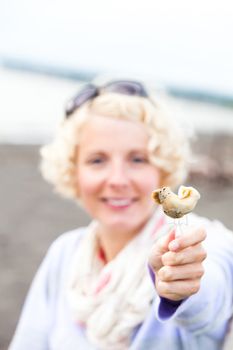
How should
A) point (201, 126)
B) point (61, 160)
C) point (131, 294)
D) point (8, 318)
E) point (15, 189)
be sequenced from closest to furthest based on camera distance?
point (131, 294) → point (61, 160) → point (8, 318) → point (15, 189) → point (201, 126)

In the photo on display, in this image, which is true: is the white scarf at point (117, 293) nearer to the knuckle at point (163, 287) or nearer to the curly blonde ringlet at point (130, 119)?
the curly blonde ringlet at point (130, 119)

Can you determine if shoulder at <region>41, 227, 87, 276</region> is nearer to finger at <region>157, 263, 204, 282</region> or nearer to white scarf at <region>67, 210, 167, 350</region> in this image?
white scarf at <region>67, 210, 167, 350</region>

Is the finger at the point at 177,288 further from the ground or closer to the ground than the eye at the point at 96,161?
closer to the ground

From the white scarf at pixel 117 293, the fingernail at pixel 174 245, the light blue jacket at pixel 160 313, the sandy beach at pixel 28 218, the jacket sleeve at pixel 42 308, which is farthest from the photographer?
the sandy beach at pixel 28 218

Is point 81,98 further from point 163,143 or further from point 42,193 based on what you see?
point 42,193

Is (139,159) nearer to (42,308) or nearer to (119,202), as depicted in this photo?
(119,202)

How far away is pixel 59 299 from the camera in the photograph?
30.4 inches

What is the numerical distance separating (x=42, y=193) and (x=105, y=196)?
2285mm

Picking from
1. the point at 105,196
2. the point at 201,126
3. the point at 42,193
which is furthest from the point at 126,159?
the point at 201,126

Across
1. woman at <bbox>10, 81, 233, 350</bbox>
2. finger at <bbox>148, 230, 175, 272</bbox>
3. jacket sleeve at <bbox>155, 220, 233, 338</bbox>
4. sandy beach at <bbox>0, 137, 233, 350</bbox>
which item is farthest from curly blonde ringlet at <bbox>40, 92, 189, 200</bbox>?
sandy beach at <bbox>0, 137, 233, 350</bbox>

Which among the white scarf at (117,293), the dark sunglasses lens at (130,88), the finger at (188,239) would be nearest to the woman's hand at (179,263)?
the finger at (188,239)

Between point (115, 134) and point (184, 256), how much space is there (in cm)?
27

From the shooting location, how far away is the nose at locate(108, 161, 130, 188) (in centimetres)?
70

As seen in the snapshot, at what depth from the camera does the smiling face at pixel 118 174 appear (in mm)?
701
